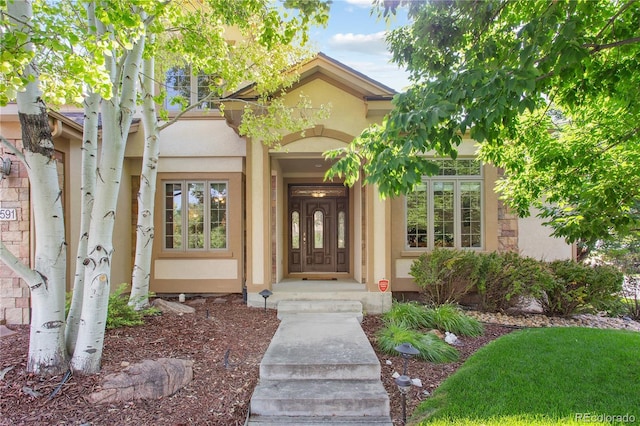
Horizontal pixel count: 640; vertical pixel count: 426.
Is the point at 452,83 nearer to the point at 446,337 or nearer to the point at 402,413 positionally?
the point at 402,413

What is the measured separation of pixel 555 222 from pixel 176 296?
25.1 ft

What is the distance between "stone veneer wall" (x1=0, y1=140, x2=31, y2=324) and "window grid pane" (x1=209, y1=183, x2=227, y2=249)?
3359 mm

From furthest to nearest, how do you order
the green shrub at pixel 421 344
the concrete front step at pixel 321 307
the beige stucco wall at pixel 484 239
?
the beige stucco wall at pixel 484 239 < the concrete front step at pixel 321 307 < the green shrub at pixel 421 344

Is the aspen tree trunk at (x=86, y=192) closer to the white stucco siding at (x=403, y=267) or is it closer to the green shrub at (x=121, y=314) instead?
the green shrub at (x=121, y=314)

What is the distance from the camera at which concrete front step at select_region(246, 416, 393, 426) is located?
3.50 meters

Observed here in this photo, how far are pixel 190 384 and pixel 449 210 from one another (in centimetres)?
645

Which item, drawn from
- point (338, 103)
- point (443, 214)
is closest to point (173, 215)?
point (338, 103)

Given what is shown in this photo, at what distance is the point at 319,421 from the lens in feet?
11.6

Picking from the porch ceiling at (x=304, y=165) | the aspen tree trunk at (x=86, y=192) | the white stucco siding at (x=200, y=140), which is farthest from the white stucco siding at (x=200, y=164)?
the aspen tree trunk at (x=86, y=192)

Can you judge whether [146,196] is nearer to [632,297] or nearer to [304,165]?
[304,165]

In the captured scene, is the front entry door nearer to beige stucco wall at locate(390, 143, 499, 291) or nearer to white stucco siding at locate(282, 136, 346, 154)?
beige stucco wall at locate(390, 143, 499, 291)

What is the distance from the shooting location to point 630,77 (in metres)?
3.66

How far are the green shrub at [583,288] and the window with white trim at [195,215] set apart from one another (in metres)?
7.13

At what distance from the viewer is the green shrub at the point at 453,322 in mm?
5844
